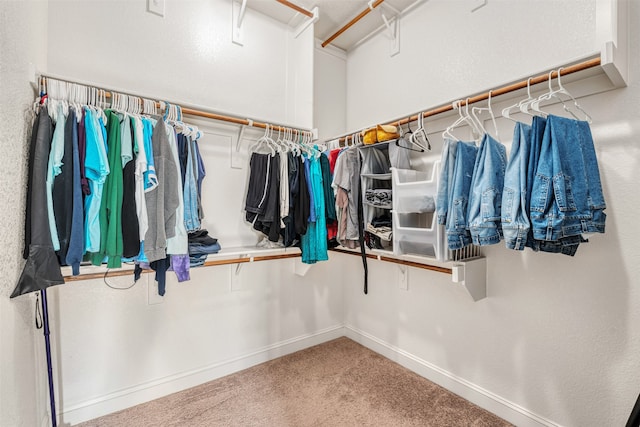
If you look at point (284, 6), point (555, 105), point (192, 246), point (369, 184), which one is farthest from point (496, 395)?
point (284, 6)

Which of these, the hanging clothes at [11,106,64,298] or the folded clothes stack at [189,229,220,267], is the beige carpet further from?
the hanging clothes at [11,106,64,298]

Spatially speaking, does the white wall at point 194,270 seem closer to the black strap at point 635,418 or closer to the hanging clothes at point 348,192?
the hanging clothes at point 348,192

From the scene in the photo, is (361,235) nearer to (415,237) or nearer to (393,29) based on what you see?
(415,237)

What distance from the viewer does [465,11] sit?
75.9 inches

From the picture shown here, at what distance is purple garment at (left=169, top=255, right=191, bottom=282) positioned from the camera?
159 cm

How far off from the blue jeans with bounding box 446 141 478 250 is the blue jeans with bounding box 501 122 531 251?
0.66ft

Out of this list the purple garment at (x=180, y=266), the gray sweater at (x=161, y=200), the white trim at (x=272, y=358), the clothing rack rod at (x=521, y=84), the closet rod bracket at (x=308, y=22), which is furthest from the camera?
the closet rod bracket at (x=308, y=22)

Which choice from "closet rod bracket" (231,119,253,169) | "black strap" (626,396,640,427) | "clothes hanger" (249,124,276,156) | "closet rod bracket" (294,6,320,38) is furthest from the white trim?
"closet rod bracket" (294,6,320,38)

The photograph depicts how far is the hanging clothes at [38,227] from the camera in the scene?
1.16 meters

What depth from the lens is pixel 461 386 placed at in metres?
1.93

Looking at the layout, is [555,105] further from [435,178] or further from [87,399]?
[87,399]

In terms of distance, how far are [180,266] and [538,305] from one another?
199cm

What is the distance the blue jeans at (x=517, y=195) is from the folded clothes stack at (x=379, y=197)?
752 mm


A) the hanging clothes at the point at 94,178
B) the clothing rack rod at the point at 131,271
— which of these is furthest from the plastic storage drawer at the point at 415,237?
the hanging clothes at the point at 94,178
